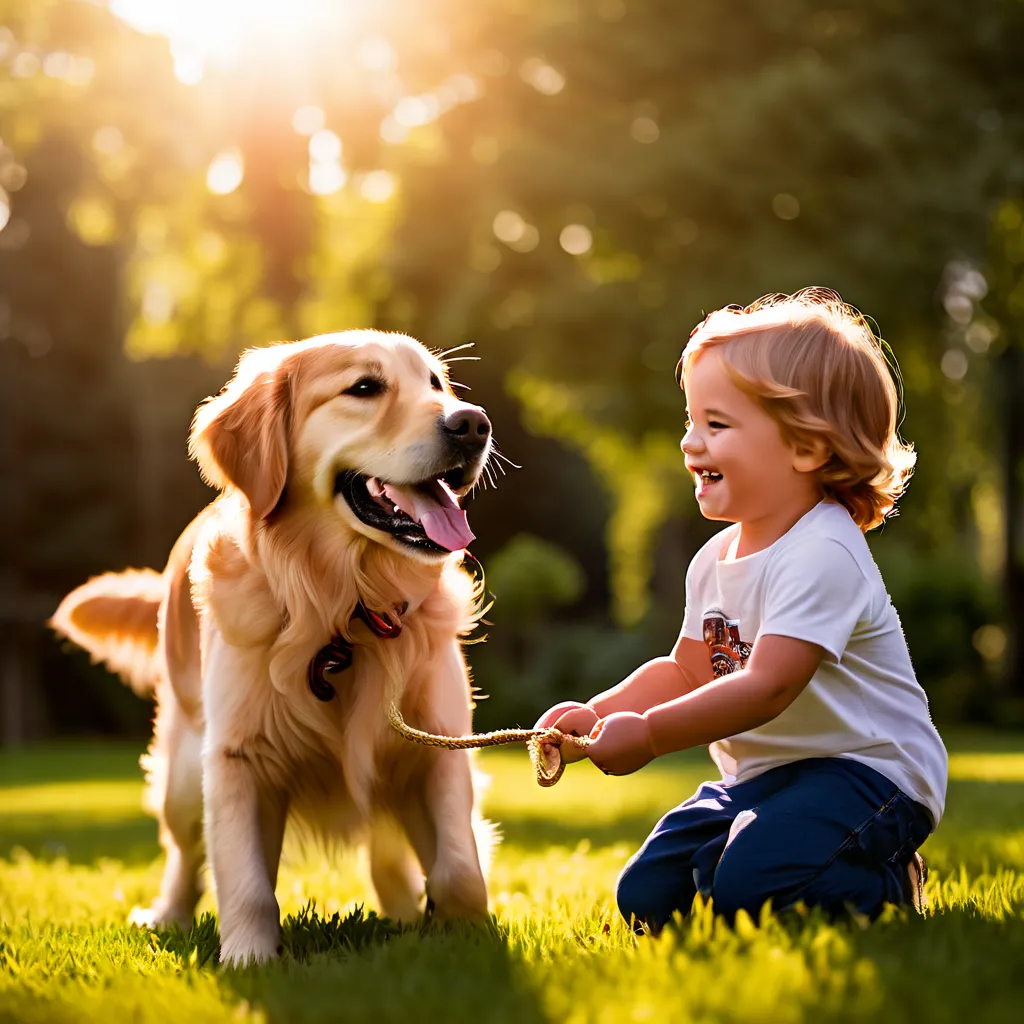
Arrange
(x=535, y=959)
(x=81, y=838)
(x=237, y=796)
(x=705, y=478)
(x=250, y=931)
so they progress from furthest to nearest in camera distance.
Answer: (x=81, y=838) → (x=237, y=796) → (x=250, y=931) → (x=705, y=478) → (x=535, y=959)

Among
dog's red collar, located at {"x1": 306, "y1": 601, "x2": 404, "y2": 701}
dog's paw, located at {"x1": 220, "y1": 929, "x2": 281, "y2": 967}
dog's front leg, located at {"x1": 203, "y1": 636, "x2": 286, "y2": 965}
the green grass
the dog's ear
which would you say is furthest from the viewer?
the dog's ear

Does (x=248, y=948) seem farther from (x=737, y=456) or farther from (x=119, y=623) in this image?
(x=119, y=623)

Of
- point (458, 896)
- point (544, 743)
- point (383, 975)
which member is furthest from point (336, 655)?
point (383, 975)

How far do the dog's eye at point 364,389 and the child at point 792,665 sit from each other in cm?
90

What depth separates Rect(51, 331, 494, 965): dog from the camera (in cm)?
323

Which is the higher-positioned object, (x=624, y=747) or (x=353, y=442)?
(x=353, y=442)

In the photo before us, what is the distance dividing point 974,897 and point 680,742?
106 centimetres

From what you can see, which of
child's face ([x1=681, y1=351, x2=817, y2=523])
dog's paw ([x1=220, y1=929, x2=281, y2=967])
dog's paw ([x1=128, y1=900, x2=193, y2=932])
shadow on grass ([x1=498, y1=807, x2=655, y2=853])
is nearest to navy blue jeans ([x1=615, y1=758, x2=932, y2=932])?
child's face ([x1=681, y1=351, x2=817, y2=523])

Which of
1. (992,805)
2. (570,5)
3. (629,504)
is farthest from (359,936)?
(629,504)

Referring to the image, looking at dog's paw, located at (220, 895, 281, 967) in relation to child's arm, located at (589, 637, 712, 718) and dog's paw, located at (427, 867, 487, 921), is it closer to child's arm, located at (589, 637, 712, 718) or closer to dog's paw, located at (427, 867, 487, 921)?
dog's paw, located at (427, 867, 487, 921)

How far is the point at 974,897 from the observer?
3.06 metres

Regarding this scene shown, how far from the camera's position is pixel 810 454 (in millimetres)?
2762

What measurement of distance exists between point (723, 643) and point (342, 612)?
102cm

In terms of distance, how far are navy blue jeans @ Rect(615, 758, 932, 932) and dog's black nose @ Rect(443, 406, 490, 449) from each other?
1.11 meters
